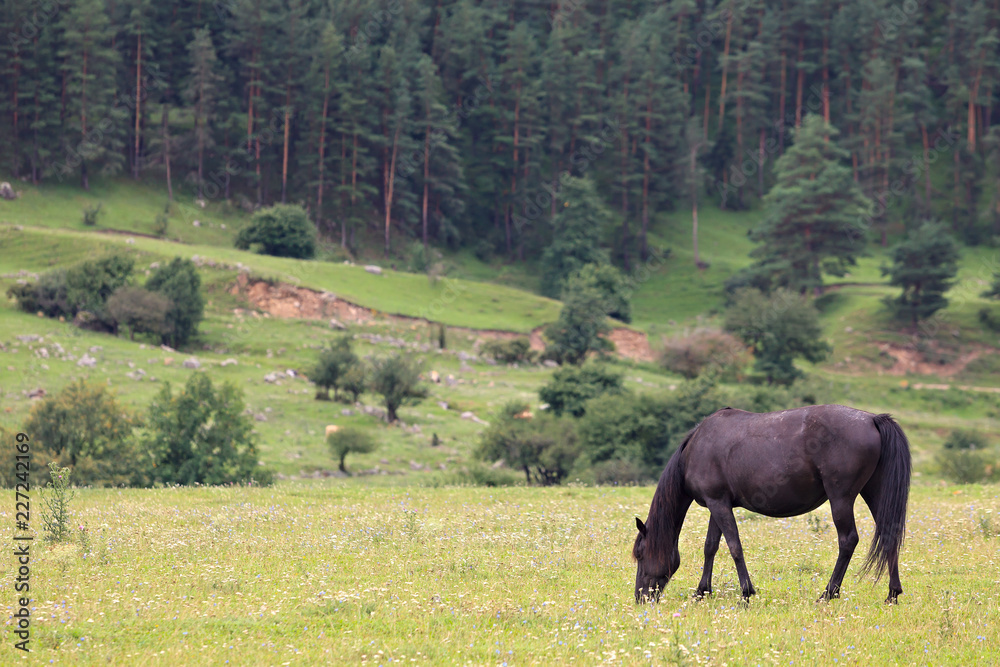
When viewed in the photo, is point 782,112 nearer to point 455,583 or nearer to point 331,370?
point 331,370

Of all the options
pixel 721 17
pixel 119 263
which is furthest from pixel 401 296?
pixel 721 17

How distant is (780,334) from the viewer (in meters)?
59.8

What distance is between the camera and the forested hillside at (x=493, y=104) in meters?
81.7

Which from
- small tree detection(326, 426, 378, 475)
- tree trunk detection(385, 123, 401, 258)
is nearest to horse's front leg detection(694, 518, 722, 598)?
small tree detection(326, 426, 378, 475)

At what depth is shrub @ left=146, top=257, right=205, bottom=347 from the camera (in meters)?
51.2

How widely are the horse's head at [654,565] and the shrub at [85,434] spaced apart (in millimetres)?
18991

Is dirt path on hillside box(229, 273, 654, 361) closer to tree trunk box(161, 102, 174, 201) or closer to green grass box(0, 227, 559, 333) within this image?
green grass box(0, 227, 559, 333)

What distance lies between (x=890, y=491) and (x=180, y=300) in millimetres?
48423

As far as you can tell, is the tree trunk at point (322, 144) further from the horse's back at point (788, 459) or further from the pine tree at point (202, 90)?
the horse's back at point (788, 459)

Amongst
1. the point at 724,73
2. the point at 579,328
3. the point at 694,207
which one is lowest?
the point at 579,328

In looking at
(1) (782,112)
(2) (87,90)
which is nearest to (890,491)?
(2) (87,90)

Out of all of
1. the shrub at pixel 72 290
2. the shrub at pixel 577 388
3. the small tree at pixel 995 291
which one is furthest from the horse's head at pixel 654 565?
the small tree at pixel 995 291

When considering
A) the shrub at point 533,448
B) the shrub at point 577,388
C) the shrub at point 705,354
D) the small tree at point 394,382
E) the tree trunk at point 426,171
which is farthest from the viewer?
the tree trunk at point 426,171

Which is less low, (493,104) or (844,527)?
(493,104)
